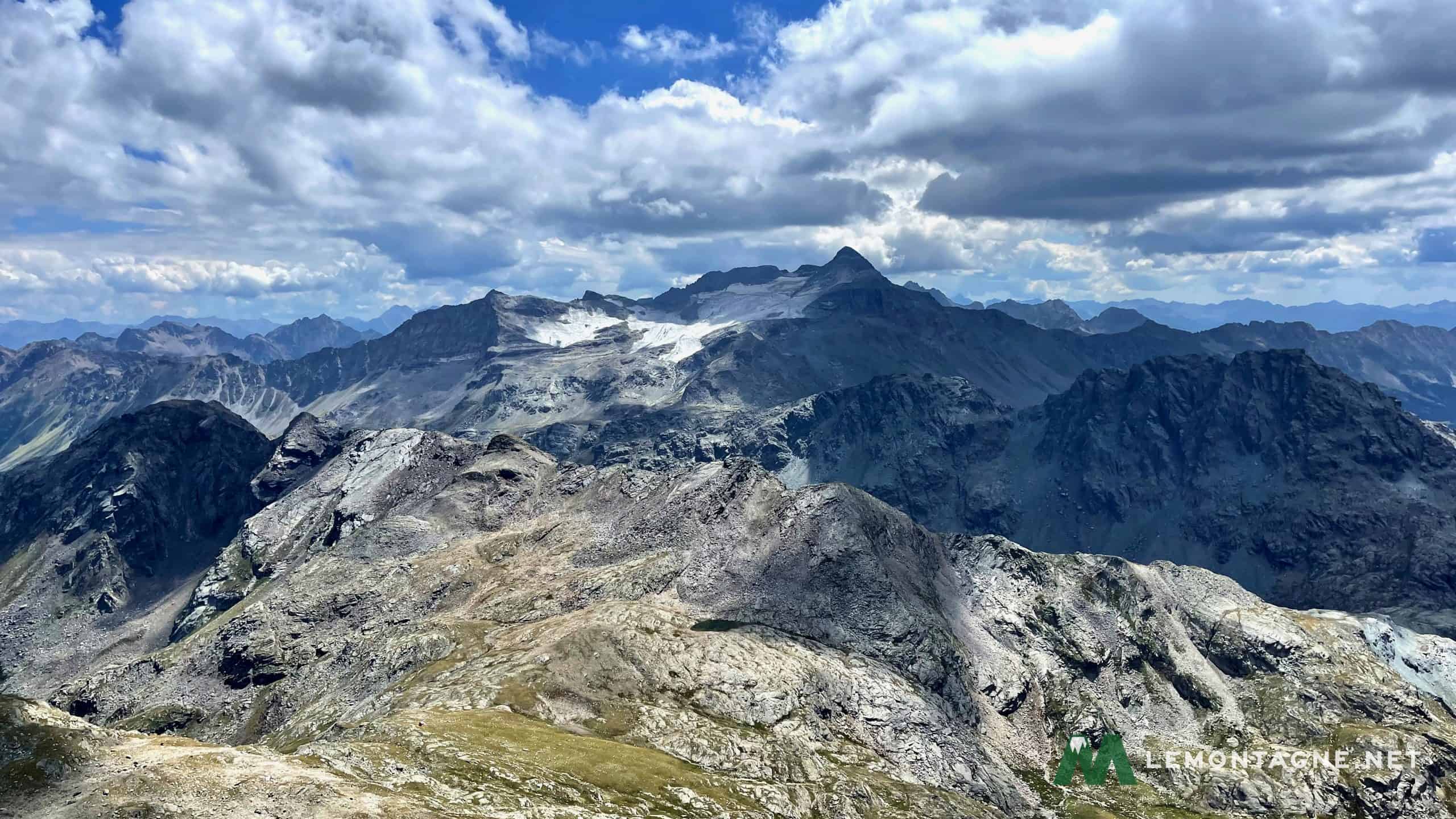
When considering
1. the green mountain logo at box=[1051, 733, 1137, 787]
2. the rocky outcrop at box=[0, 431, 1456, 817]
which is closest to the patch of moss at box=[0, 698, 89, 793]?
the rocky outcrop at box=[0, 431, 1456, 817]

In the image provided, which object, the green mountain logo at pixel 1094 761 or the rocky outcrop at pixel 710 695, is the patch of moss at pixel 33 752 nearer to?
the rocky outcrop at pixel 710 695

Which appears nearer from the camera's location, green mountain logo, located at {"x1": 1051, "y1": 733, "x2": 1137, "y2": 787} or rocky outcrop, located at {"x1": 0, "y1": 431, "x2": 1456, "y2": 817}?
rocky outcrop, located at {"x1": 0, "y1": 431, "x2": 1456, "y2": 817}

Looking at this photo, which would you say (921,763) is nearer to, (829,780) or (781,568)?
(829,780)

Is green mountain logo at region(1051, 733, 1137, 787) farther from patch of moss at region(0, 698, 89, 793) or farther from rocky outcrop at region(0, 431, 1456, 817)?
patch of moss at region(0, 698, 89, 793)

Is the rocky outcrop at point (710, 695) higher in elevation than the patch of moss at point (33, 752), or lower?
lower

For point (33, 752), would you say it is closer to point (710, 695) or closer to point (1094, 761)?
point (710, 695)

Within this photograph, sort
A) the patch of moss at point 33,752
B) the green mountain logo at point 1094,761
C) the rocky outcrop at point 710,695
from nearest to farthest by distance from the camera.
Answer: the patch of moss at point 33,752 → the rocky outcrop at point 710,695 → the green mountain logo at point 1094,761

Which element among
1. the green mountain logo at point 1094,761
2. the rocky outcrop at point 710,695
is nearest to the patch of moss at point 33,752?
the rocky outcrop at point 710,695

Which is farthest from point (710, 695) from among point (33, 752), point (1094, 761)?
point (33, 752)

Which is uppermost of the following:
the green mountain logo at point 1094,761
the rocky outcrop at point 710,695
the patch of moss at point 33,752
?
the patch of moss at point 33,752

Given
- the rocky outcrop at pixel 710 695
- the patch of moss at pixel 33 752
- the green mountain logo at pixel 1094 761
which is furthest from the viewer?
the green mountain logo at pixel 1094 761

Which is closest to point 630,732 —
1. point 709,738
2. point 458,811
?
point 709,738
